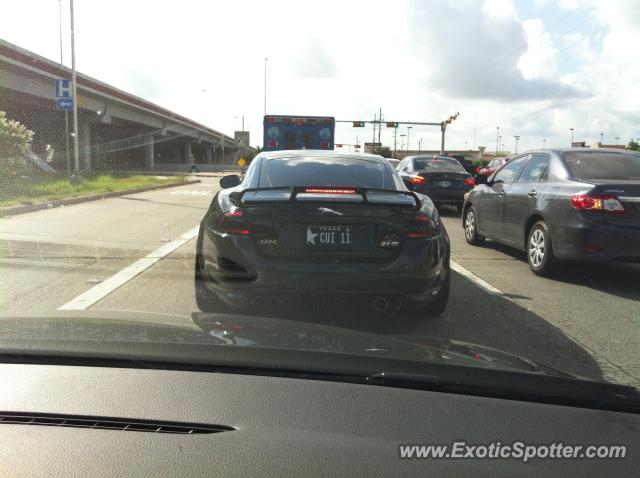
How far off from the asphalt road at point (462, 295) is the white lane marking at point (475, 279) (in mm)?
13

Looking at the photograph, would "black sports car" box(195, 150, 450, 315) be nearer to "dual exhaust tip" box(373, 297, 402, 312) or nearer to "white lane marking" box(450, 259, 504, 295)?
"dual exhaust tip" box(373, 297, 402, 312)

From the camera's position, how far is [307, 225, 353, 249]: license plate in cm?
450

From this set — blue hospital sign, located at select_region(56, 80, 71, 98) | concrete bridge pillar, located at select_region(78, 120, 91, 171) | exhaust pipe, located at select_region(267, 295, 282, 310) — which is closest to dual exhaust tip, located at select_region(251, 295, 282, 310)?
exhaust pipe, located at select_region(267, 295, 282, 310)

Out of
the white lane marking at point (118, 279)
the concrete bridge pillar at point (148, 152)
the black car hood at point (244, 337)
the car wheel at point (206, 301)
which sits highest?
the concrete bridge pillar at point (148, 152)

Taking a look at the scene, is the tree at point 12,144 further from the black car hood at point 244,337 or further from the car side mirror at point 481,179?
the black car hood at point 244,337

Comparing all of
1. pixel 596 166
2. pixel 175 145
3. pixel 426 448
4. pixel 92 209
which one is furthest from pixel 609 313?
pixel 175 145

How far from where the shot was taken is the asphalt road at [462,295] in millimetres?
4719

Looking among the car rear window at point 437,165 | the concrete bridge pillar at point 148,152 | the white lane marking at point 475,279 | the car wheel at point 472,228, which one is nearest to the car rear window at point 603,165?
the white lane marking at point 475,279

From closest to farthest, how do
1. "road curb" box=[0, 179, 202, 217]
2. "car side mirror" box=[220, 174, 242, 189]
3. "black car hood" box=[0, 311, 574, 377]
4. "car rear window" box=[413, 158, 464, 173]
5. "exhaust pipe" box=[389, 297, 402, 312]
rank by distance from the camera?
"black car hood" box=[0, 311, 574, 377] < "exhaust pipe" box=[389, 297, 402, 312] < "car side mirror" box=[220, 174, 242, 189] < "road curb" box=[0, 179, 202, 217] < "car rear window" box=[413, 158, 464, 173]

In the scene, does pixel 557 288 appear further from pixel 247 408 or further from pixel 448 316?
pixel 247 408

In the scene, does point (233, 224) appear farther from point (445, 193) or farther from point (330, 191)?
point (445, 193)

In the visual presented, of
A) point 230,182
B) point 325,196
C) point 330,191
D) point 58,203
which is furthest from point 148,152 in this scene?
point 325,196

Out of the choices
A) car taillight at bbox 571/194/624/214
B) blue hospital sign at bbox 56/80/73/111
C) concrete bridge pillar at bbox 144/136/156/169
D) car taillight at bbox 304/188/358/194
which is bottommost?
car taillight at bbox 571/194/624/214

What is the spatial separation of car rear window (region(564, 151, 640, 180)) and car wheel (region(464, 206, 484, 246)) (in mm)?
2523
